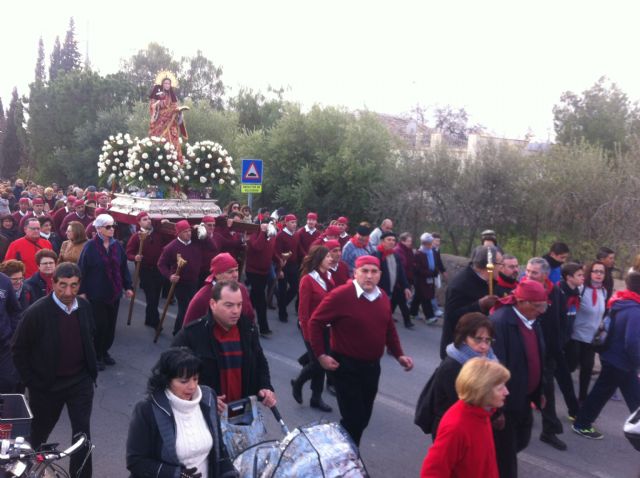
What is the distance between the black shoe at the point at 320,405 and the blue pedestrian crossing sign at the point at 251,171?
844 centimetres

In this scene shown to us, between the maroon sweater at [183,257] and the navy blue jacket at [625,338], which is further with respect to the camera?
the maroon sweater at [183,257]

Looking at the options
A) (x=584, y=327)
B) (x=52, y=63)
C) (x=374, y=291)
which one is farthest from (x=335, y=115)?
(x=52, y=63)

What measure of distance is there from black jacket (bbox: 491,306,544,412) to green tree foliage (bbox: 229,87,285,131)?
29875 millimetres

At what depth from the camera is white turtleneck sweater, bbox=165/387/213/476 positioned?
3396mm

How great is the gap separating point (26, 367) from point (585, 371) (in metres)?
6.05

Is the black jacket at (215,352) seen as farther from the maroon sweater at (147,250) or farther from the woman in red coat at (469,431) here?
the maroon sweater at (147,250)

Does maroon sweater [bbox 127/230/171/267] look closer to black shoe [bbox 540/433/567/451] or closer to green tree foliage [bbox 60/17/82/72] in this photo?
black shoe [bbox 540/433/567/451]

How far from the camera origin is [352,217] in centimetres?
1973

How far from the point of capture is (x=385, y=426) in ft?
22.8

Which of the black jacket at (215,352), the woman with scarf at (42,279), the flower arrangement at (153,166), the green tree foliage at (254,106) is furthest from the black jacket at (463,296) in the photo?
the green tree foliage at (254,106)

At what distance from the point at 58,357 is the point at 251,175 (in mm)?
10568

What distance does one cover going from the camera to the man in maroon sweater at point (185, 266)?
971 cm

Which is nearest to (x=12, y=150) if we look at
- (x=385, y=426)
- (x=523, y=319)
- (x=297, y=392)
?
(x=297, y=392)

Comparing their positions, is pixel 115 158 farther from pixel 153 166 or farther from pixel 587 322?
pixel 587 322
